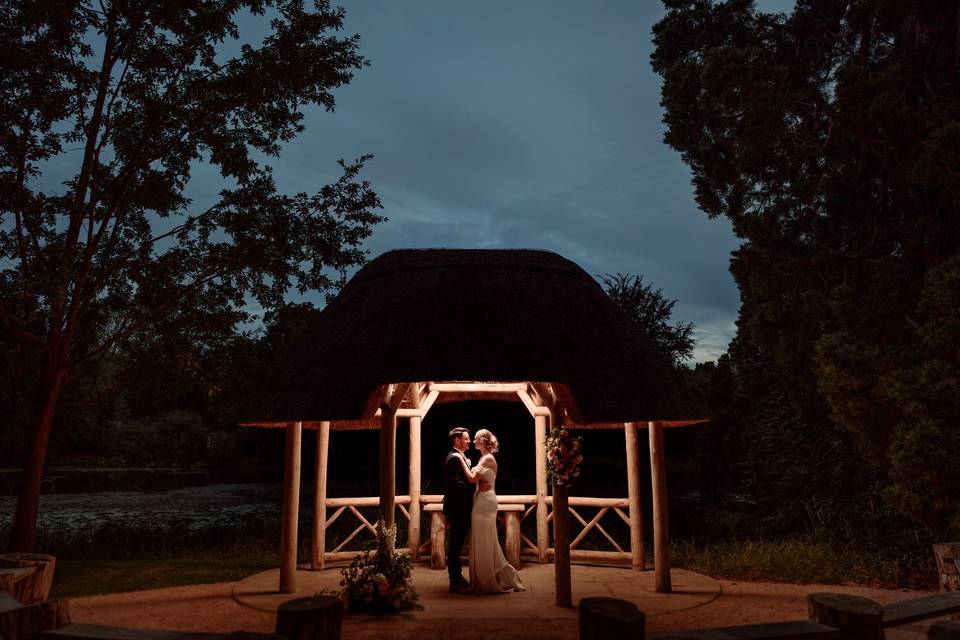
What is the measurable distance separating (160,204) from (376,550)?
26.2ft

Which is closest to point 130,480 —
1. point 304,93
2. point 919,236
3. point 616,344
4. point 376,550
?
point 304,93

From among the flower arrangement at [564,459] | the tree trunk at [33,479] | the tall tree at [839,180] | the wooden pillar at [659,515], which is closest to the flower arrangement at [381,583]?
the flower arrangement at [564,459]

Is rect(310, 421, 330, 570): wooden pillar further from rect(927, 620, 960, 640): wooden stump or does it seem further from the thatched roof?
rect(927, 620, 960, 640): wooden stump

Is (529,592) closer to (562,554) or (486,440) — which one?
(562,554)

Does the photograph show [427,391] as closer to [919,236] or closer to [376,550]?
[376,550]

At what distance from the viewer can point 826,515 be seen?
13914mm

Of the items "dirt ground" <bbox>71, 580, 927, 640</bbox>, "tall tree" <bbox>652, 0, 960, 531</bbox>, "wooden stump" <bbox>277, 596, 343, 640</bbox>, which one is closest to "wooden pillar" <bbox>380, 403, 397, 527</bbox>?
"dirt ground" <bbox>71, 580, 927, 640</bbox>

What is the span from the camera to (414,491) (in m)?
10.7

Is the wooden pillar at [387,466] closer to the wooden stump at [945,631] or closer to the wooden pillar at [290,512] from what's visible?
the wooden pillar at [290,512]

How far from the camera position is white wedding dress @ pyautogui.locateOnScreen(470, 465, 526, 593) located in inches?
320

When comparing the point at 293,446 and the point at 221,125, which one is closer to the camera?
the point at 293,446

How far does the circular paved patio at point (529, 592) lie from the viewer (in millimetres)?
7254

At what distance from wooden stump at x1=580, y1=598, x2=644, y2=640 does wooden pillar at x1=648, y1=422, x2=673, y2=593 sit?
4.33 metres

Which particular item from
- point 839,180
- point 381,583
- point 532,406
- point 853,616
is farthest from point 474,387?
point 839,180
